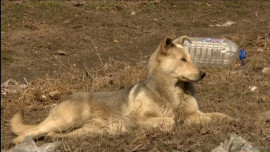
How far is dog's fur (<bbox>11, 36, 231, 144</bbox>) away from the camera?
6.84m

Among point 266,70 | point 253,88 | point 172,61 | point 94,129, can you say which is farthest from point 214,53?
point 94,129

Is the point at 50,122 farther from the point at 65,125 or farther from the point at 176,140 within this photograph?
the point at 176,140

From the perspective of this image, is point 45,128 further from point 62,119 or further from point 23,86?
point 23,86

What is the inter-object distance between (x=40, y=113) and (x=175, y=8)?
8.22 metres

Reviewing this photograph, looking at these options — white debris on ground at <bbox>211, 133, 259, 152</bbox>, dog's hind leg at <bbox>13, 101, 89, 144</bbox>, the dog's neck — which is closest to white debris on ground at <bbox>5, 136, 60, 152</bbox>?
dog's hind leg at <bbox>13, 101, 89, 144</bbox>

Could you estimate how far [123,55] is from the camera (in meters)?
12.0

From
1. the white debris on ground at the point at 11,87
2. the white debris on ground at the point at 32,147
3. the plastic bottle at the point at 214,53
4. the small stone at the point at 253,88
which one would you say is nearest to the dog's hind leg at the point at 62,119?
the white debris on ground at the point at 32,147

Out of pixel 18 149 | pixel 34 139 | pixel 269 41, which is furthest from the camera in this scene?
pixel 269 41

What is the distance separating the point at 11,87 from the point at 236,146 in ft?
16.5

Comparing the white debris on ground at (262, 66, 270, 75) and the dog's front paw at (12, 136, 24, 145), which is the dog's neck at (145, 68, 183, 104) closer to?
the dog's front paw at (12, 136, 24, 145)

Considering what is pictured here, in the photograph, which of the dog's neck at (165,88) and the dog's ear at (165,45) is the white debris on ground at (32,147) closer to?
the dog's neck at (165,88)

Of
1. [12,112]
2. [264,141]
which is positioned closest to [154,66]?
[264,141]

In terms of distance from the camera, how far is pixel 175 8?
1598 centimetres

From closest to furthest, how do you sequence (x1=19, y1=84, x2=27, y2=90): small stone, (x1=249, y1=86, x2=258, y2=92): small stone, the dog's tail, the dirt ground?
the dirt ground
the dog's tail
(x1=249, y1=86, x2=258, y2=92): small stone
(x1=19, y1=84, x2=27, y2=90): small stone
